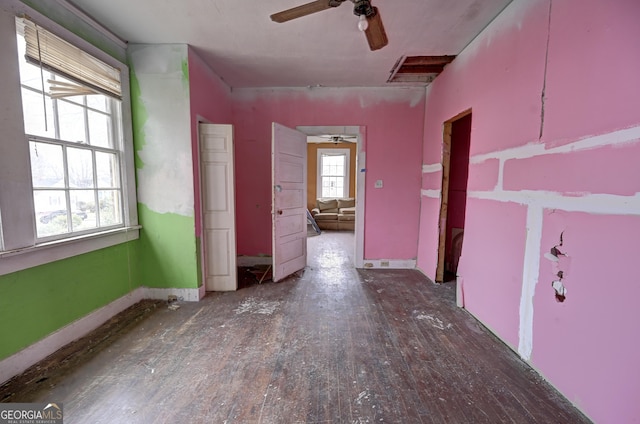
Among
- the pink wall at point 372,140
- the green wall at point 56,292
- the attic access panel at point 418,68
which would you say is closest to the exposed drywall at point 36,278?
the green wall at point 56,292

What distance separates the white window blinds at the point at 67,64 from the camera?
1.78 meters

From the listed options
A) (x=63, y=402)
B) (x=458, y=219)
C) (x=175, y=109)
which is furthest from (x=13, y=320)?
(x=458, y=219)

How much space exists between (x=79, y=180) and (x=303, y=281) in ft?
8.30

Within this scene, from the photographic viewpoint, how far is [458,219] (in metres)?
3.70

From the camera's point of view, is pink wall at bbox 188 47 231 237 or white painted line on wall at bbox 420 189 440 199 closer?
pink wall at bbox 188 47 231 237

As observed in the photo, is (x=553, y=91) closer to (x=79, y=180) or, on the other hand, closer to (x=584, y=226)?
(x=584, y=226)

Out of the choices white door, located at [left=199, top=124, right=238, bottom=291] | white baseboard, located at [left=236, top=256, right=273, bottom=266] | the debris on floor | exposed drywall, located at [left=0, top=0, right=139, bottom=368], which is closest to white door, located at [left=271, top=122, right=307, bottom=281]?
the debris on floor

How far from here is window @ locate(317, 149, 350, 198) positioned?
8656mm

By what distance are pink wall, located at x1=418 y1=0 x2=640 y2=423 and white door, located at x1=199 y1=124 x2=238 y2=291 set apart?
2.67m

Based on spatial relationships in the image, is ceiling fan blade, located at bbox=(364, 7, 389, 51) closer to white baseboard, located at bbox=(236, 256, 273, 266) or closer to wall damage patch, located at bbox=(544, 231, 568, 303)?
wall damage patch, located at bbox=(544, 231, 568, 303)

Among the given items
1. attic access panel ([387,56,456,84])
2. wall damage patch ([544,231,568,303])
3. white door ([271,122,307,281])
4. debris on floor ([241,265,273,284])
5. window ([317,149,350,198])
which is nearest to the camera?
wall damage patch ([544,231,568,303])

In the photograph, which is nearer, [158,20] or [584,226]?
[584,226]

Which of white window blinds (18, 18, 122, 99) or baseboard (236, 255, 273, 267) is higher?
white window blinds (18, 18, 122, 99)

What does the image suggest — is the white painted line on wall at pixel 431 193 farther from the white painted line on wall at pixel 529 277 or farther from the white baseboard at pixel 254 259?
the white baseboard at pixel 254 259
